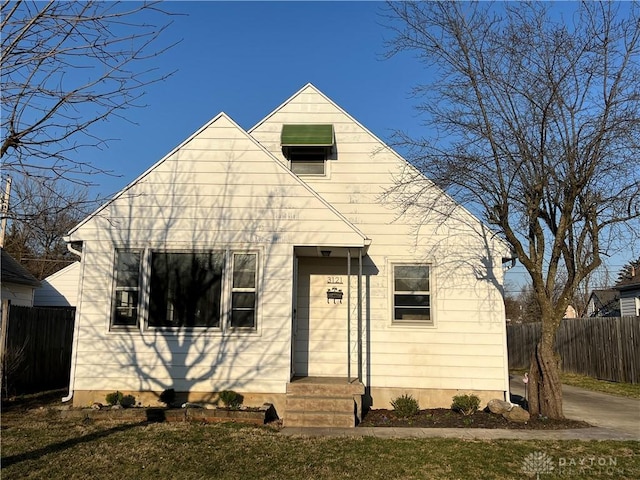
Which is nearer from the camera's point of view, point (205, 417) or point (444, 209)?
point (205, 417)

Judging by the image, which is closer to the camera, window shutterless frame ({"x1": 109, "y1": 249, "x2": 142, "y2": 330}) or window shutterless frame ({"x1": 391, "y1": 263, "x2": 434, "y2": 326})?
window shutterless frame ({"x1": 109, "y1": 249, "x2": 142, "y2": 330})

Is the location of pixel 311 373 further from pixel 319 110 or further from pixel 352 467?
pixel 319 110

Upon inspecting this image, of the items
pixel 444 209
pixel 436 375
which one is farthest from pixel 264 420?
pixel 444 209

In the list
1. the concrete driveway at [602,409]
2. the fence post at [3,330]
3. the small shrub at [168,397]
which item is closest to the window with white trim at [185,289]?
the small shrub at [168,397]

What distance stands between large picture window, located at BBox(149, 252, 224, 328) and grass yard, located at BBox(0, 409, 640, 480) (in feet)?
6.62

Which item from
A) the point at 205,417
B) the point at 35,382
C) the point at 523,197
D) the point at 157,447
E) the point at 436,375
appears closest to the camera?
the point at 157,447

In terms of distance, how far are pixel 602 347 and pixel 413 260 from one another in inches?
459

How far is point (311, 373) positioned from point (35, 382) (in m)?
6.93

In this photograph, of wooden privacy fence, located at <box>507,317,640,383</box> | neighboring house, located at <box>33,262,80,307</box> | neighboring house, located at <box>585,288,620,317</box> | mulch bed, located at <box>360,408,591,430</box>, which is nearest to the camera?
mulch bed, located at <box>360,408,591,430</box>

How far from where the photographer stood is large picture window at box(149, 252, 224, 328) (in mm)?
9273

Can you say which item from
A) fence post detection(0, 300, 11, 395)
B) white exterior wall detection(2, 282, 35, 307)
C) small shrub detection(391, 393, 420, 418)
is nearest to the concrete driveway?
small shrub detection(391, 393, 420, 418)

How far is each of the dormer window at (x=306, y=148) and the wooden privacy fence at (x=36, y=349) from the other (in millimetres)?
7188

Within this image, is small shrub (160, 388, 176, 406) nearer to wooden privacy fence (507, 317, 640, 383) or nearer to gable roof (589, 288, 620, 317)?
wooden privacy fence (507, 317, 640, 383)

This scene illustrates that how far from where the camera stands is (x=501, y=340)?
10.2m
